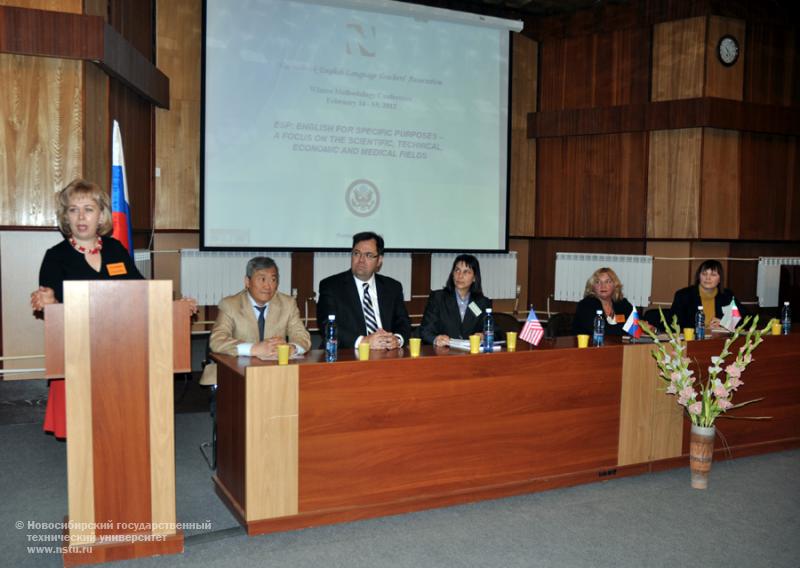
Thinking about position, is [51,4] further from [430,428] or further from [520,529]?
[520,529]

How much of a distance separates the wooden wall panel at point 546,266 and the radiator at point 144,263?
4.45 m

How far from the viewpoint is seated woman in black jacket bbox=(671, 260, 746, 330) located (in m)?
5.09

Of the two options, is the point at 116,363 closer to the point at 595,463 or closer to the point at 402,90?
the point at 595,463

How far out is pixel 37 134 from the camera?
4590 mm

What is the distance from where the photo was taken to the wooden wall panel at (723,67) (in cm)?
739

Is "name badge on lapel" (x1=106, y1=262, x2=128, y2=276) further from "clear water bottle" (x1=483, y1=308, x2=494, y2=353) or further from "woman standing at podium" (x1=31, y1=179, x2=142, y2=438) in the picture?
"clear water bottle" (x1=483, y1=308, x2=494, y2=353)

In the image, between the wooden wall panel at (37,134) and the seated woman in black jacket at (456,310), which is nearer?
the seated woman in black jacket at (456,310)

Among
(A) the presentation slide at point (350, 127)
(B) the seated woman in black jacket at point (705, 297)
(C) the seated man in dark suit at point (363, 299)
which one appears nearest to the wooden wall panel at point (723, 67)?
(A) the presentation slide at point (350, 127)

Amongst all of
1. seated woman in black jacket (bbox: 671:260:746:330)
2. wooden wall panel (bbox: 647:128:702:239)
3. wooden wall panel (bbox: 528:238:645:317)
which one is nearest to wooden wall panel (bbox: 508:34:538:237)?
wooden wall panel (bbox: 528:238:645:317)

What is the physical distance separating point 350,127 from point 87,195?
4.42 metres

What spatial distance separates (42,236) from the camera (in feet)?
15.3

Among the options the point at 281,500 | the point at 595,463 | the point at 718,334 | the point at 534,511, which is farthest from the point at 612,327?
the point at 281,500

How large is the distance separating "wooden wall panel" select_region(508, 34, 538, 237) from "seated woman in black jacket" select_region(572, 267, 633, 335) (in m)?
3.73

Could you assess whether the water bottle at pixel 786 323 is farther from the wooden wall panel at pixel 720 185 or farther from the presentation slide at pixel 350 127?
the presentation slide at pixel 350 127
